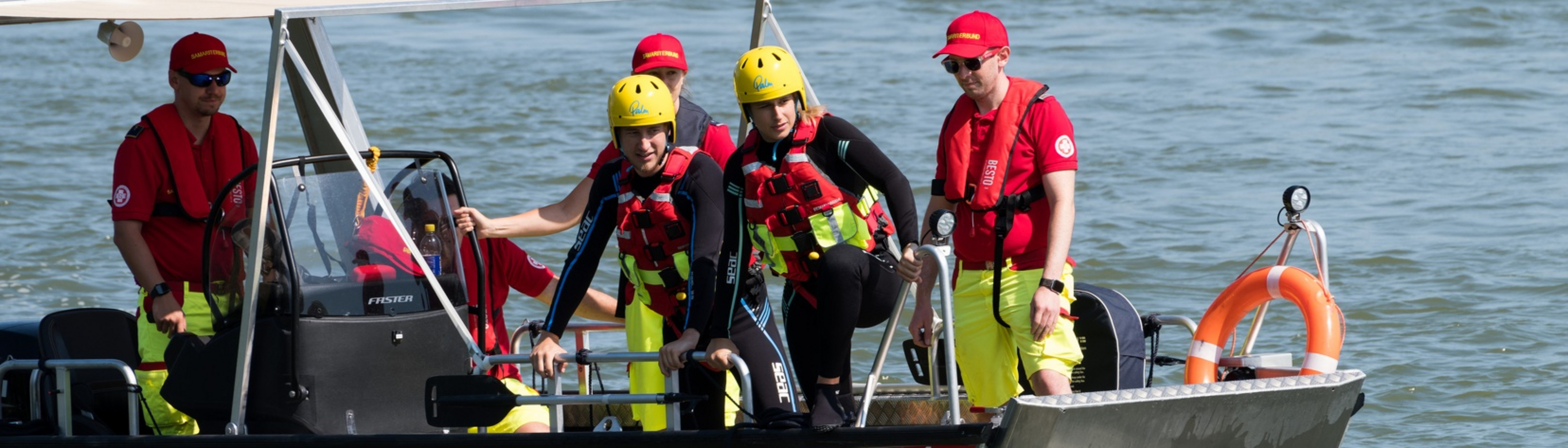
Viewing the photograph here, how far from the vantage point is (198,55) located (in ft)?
19.7

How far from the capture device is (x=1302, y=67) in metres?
19.6

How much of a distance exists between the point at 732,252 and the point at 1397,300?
25.7 ft

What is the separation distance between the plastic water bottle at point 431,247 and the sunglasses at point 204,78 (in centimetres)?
77

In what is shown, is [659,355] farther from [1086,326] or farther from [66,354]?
[66,354]

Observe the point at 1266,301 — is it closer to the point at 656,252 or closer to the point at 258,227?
the point at 656,252

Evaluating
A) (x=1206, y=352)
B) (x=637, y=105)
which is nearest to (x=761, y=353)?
(x=637, y=105)

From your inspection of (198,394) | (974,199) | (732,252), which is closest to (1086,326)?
(974,199)

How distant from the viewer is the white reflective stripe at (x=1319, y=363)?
548cm

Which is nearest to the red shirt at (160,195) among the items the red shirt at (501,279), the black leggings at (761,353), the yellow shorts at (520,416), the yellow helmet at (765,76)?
the red shirt at (501,279)

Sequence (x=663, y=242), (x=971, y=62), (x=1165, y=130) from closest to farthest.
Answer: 1. (x=971, y=62)
2. (x=663, y=242)
3. (x=1165, y=130)

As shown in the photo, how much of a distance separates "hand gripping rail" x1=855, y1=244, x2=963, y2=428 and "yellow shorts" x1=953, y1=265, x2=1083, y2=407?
14cm

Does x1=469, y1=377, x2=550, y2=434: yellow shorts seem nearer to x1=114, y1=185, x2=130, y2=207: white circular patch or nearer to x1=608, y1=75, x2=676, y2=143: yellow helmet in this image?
x1=608, y1=75, x2=676, y2=143: yellow helmet

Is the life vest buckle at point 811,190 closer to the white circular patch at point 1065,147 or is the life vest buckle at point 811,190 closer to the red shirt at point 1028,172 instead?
the red shirt at point 1028,172

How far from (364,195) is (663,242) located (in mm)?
1044
